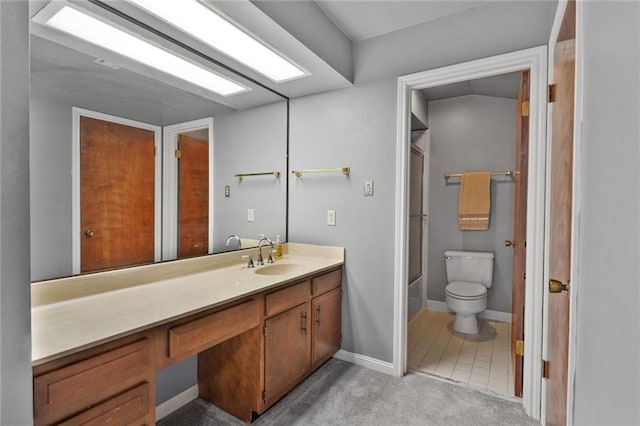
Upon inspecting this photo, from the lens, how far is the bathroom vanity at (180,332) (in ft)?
3.17

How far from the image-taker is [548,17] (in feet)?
5.74

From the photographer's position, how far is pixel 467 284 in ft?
10.5

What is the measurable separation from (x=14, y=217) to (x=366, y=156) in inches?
79.3

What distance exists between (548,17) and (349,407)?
8.37 ft

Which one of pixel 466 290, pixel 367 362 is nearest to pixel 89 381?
pixel 367 362

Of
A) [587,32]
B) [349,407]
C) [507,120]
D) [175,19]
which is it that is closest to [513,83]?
[507,120]

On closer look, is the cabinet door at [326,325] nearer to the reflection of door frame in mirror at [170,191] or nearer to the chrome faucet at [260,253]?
the chrome faucet at [260,253]

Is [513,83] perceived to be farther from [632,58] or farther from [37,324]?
[37,324]

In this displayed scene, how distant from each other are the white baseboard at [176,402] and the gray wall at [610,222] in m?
1.90

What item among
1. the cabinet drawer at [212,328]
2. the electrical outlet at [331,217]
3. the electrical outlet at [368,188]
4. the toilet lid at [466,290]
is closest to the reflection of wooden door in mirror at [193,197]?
the cabinet drawer at [212,328]

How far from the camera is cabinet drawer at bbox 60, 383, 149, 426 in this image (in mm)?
980

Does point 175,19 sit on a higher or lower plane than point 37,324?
higher

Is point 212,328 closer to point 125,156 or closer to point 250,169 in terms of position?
point 125,156

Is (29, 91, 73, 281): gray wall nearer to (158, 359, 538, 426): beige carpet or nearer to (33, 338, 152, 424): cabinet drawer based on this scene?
(33, 338, 152, 424): cabinet drawer
